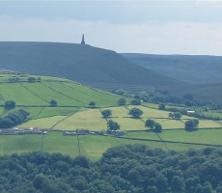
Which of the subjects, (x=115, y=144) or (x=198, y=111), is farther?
(x=198, y=111)

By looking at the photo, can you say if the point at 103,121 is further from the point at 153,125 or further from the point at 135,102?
the point at 135,102

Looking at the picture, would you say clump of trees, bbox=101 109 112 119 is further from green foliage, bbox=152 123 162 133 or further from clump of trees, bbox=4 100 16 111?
clump of trees, bbox=4 100 16 111

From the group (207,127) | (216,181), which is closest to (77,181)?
(216,181)

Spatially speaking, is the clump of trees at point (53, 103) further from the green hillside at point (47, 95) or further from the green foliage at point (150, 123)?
the green foliage at point (150, 123)

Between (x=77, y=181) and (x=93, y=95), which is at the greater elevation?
(x=93, y=95)

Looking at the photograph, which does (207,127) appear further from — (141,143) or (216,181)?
(216,181)

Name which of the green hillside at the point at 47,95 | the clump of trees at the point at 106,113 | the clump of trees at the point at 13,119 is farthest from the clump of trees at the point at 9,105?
the clump of trees at the point at 106,113
